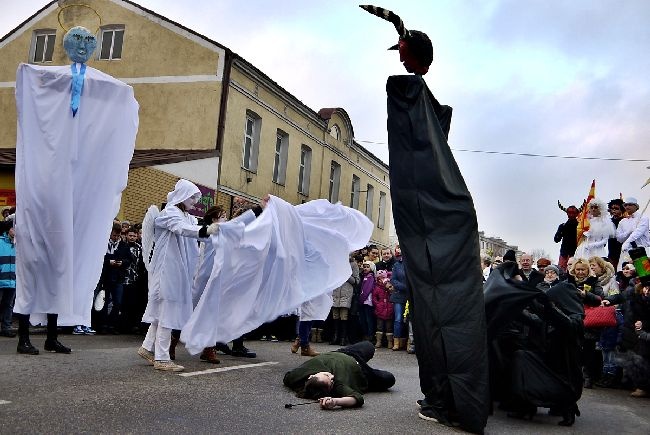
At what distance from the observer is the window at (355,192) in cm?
3425

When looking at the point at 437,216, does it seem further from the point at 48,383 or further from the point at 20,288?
the point at 20,288

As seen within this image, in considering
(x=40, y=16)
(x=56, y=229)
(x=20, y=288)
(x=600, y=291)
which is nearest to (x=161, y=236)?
(x=56, y=229)

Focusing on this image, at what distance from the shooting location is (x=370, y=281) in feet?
44.2

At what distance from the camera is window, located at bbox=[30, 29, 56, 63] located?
2442 cm

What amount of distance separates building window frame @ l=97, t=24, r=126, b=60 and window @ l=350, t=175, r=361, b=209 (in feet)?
47.8

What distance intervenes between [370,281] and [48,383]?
27.7ft

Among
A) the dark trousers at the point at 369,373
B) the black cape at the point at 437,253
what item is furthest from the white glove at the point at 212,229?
the black cape at the point at 437,253

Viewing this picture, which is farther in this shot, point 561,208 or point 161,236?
point 561,208

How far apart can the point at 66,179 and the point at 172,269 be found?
165cm

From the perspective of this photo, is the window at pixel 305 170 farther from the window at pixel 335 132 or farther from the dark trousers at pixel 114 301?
the dark trousers at pixel 114 301

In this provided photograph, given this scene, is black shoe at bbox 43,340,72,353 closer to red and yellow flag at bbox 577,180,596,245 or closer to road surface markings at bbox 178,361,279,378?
road surface markings at bbox 178,361,279,378

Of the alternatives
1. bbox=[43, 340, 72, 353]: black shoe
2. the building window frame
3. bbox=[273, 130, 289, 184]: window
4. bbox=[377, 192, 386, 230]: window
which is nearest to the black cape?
bbox=[43, 340, 72, 353]: black shoe

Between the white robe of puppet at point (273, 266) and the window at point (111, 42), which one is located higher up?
the window at point (111, 42)

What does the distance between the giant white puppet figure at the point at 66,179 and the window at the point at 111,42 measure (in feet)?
55.0
